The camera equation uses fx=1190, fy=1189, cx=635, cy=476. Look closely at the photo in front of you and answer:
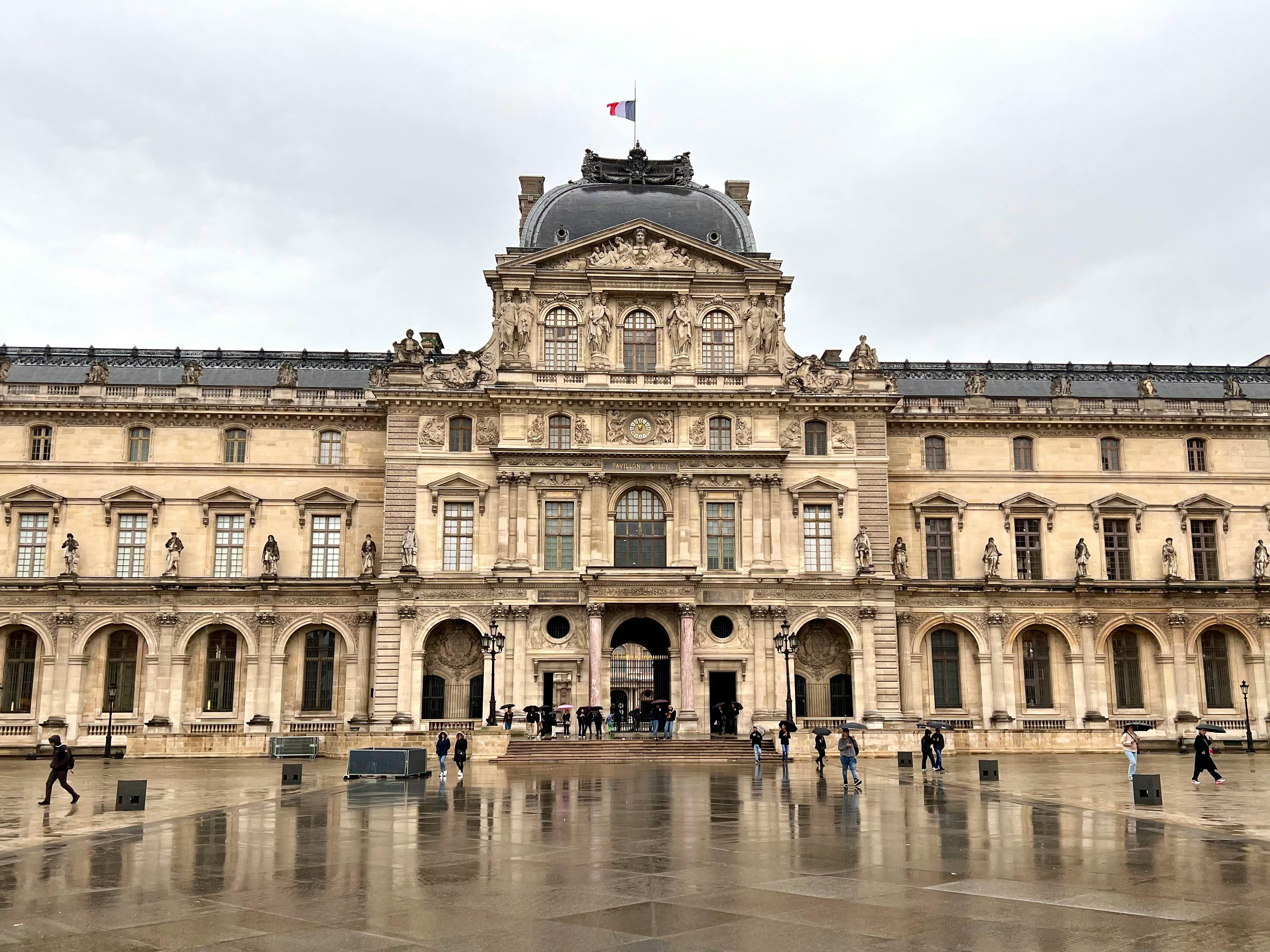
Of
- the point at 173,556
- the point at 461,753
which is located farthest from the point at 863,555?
the point at 173,556

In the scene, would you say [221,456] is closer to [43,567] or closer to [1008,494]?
[43,567]

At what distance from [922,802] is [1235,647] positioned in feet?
124

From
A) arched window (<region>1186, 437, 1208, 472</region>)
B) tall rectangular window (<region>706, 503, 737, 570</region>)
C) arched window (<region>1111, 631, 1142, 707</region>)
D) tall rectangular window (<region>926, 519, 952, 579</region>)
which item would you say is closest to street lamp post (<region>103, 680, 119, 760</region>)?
tall rectangular window (<region>706, 503, 737, 570</region>)

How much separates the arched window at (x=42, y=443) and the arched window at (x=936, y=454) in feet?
139

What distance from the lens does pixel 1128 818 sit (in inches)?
942

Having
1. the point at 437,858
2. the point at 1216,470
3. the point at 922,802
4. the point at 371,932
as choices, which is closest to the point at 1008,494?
the point at 1216,470

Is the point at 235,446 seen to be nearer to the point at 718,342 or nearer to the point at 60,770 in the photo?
the point at 718,342

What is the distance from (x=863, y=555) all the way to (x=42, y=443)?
129ft

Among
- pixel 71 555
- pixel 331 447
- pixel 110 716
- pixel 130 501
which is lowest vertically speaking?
pixel 110 716

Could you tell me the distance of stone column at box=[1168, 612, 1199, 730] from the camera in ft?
186

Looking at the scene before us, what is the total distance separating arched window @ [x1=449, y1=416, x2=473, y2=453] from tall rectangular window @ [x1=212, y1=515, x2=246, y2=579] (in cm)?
1097

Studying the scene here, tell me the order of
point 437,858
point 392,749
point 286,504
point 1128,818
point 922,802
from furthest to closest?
1. point 286,504
2. point 392,749
3. point 922,802
4. point 1128,818
5. point 437,858

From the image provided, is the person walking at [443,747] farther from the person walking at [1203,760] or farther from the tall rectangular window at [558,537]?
the person walking at [1203,760]

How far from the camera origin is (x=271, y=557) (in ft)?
180
